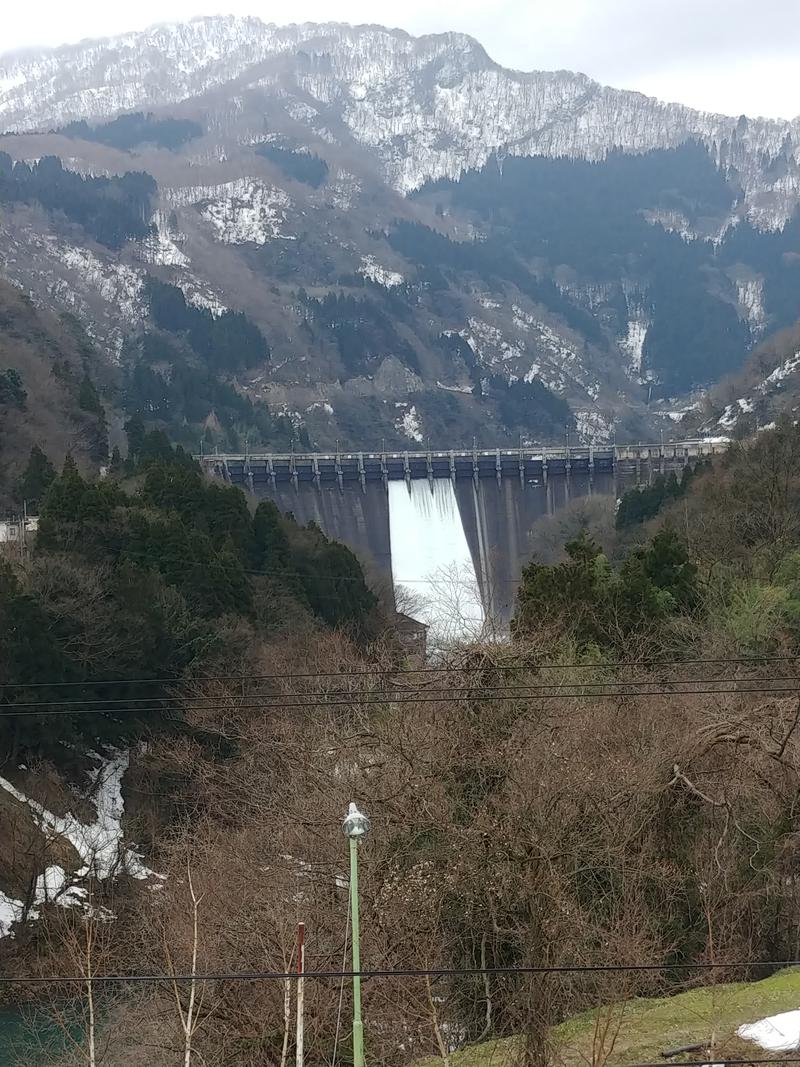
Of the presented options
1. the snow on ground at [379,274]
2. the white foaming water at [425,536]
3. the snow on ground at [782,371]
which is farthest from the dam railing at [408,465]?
the snow on ground at [379,274]

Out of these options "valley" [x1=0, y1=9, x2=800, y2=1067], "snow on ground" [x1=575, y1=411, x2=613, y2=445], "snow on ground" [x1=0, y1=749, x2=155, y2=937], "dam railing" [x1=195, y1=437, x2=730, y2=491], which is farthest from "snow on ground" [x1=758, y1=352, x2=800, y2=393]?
"snow on ground" [x1=0, y1=749, x2=155, y2=937]

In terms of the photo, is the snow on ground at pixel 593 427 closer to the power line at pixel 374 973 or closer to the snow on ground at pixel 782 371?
the snow on ground at pixel 782 371

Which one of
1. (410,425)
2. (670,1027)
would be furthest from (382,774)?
(410,425)

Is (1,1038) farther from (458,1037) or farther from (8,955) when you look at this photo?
(458,1037)

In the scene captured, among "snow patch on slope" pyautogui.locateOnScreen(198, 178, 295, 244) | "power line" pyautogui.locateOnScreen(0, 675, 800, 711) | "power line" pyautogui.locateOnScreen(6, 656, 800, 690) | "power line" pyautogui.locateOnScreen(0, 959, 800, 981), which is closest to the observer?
"power line" pyautogui.locateOnScreen(0, 959, 800, 981)

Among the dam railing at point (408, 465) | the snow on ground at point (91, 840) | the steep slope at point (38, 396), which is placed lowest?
the snow on ground at point (91, 840)

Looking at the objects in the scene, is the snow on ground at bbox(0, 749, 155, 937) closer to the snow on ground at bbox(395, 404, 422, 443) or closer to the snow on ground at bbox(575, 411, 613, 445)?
the snow on ground at bbox(395, 404, 422, 443)
